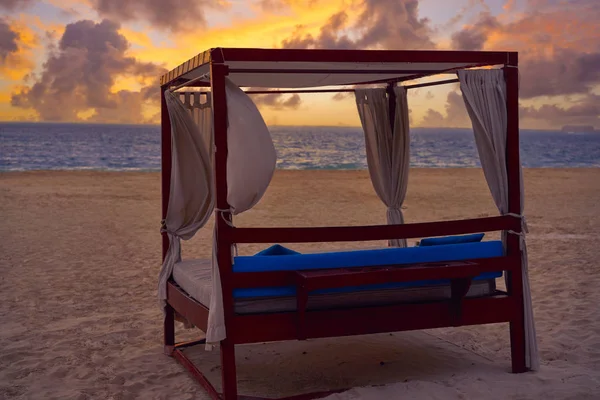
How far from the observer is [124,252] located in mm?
10836

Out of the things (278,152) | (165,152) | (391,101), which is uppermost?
(278,152)

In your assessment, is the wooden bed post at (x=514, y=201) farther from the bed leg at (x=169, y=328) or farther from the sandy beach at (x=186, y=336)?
the bed leg at (x=169, y=328)

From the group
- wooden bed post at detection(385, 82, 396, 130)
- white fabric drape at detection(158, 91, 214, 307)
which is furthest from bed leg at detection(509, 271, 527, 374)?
white fabric drape at detection(158, 91, 214, 307)

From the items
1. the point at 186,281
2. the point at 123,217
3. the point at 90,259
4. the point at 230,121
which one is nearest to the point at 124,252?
the point at 90,259

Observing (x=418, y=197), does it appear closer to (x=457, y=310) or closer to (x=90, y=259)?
(x=90, y=259)

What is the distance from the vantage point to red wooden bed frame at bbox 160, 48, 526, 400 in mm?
4582

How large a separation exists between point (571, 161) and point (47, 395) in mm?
54352

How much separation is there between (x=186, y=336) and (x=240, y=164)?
9.29 feet

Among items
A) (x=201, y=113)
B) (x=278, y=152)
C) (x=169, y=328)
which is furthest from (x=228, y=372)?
(x=278, y=152)

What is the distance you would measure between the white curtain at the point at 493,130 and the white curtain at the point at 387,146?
1744 millimetres

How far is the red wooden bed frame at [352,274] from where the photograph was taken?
15.0ft

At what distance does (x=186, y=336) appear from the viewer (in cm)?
682

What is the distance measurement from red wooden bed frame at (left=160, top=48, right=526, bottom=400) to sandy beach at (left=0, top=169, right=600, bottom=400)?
1.45 feet

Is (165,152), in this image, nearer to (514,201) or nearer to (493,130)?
(493,130)
